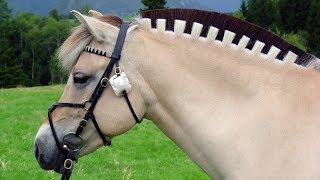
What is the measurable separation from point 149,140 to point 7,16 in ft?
254

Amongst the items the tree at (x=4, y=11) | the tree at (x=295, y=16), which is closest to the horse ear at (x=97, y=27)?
the tree at (x=295, y=16)

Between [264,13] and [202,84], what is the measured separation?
46467 millimetres

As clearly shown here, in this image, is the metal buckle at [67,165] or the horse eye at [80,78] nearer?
the horse eye at [80,78]

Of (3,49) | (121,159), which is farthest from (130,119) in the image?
(3,49)

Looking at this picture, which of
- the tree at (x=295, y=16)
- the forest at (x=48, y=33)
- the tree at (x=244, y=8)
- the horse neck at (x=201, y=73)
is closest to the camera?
the horse neck at (x=201, y=73)

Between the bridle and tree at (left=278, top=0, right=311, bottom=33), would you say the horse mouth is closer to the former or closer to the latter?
the bridle

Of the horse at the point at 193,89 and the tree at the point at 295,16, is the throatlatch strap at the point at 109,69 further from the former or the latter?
the tree at the point at 295,16

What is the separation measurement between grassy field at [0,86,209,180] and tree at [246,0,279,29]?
3665 cm

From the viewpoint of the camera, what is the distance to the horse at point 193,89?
3.29 m

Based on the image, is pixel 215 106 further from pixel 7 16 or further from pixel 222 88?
pixel 7 16

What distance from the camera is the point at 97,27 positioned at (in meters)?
3.42

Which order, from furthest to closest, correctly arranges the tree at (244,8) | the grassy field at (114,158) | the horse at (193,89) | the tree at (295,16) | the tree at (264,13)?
the tree at (244,8), the tree at (295,16), the tree at (264,13), the grassy field at (114,158), the horse at (193,89)

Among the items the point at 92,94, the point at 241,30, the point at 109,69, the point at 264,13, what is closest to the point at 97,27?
the point at 109,69

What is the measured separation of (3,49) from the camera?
69812 millimetres
